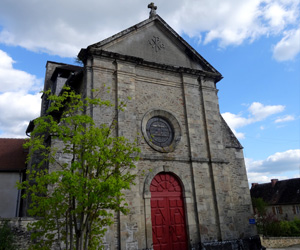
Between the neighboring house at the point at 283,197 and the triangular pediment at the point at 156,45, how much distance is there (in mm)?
21009

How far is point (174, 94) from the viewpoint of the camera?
469 inches

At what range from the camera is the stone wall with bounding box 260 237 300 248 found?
49.4 ft

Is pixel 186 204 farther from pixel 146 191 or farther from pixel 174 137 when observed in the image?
pixel 174 137

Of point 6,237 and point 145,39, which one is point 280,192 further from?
point 6,237

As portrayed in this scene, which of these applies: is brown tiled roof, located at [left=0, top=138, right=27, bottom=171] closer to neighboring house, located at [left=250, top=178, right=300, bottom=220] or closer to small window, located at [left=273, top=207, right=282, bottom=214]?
neighboring house, located at [left=250, top=178, right=300, bottom=220]

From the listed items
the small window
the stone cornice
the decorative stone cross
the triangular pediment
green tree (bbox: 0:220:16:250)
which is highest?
the decorative stone cross

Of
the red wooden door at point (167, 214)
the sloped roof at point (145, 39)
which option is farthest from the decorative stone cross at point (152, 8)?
the red wooden door at point (167, 214)

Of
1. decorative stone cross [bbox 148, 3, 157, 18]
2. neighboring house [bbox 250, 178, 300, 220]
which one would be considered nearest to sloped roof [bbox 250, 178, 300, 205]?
neighboring house [bbox 250, 178, 300, 220]

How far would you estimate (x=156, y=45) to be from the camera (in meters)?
12.3

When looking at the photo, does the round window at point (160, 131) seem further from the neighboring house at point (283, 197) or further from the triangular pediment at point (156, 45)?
the neighboring house at point (283, 197)

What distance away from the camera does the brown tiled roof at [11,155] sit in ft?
46.4

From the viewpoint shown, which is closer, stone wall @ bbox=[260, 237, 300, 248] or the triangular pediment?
the triangular pediment

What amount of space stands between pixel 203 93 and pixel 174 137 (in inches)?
→ 119

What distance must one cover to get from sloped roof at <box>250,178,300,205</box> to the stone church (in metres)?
19.3
